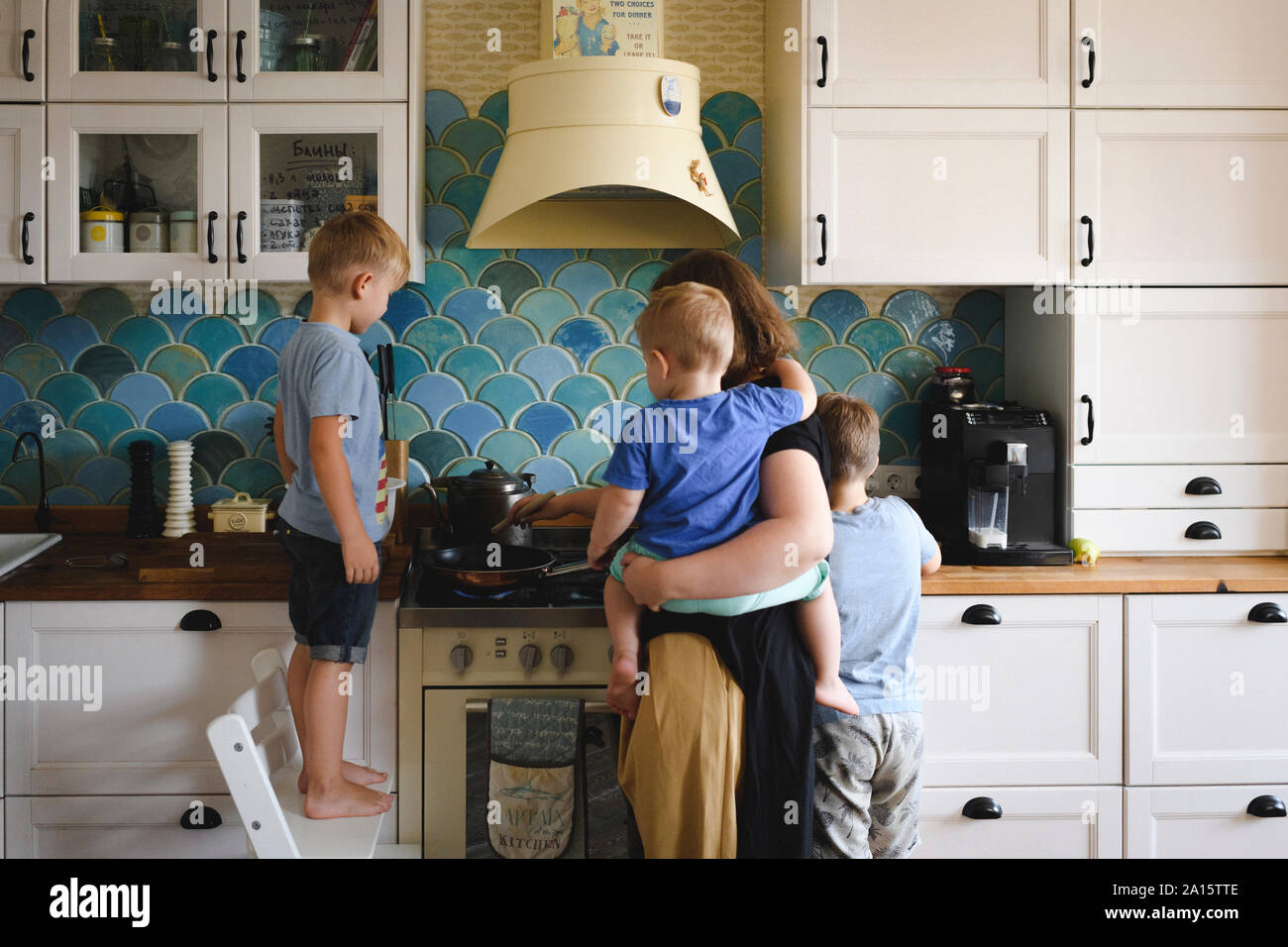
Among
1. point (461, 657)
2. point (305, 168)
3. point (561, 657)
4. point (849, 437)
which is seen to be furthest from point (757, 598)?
point (305, 168)

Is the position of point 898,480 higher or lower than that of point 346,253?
lower

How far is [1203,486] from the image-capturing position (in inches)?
98.1

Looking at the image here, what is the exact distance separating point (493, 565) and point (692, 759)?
82cm

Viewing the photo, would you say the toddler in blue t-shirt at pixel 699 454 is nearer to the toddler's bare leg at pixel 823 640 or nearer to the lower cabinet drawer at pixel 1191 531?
the toddler's bare leg at pixel 823 640

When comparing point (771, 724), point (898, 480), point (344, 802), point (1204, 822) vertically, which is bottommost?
point (1204, 822)

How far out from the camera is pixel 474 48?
273 centimetres

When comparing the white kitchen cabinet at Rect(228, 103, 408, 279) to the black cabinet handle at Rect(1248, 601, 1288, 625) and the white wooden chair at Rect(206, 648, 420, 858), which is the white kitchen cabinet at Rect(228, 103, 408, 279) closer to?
the white wooden chair at Rect(206, 648, 420, 858)

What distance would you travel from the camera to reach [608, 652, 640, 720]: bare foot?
1752 millimetres

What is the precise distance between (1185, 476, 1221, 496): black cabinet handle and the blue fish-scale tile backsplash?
2.06 ft

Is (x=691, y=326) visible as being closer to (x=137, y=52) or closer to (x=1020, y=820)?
(x=1020, y=820)

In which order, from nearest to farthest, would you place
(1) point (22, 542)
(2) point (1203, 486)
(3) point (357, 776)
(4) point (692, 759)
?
(4) point (692, 759) → (3) point (357, 776) → (2) point (1203, 486) → (1) point (22, 542)

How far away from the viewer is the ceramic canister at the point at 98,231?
243cm
